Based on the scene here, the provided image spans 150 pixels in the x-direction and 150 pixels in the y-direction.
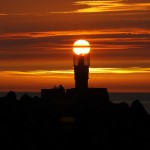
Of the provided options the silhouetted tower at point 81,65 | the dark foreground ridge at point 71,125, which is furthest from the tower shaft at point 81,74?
the dark foreground ridge at point 71,125

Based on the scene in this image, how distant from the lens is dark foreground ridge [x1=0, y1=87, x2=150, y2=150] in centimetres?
3844

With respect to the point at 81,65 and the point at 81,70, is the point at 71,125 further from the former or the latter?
the point at 81,65

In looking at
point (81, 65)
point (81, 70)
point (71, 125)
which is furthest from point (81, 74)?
point (71, 125)

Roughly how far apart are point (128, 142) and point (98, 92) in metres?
6.70

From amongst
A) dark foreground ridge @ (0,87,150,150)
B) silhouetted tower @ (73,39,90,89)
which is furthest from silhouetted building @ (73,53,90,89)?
dark foreground ridge @ (0,87,150,150)

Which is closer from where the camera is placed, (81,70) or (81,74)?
(81,74)

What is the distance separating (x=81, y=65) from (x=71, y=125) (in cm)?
753

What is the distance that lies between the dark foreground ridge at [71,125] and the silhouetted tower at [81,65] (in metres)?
1.29

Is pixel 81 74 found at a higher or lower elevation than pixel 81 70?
lower

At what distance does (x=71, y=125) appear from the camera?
4034 cm

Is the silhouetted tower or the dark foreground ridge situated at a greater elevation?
the silhouetted tower

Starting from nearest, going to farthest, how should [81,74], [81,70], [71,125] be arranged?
1. [71,125]
2. [81,74]
3. [81,70]

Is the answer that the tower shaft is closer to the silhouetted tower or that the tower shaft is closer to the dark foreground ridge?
the silhouetted tower

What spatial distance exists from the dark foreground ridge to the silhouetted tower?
129 centimetres
